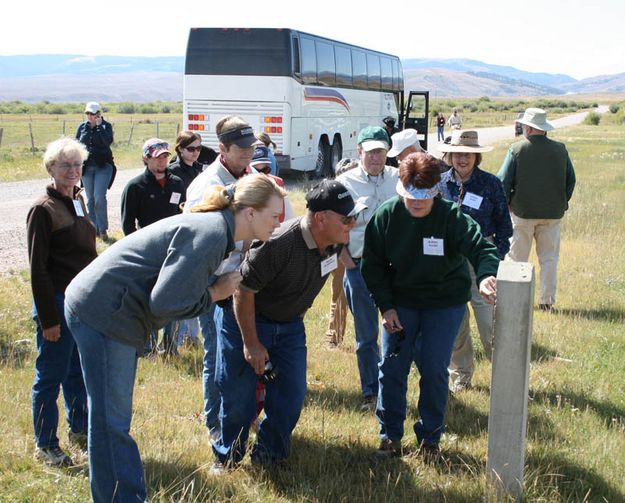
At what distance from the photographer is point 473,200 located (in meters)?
5.66

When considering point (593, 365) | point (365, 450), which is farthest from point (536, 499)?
point (593, 365)

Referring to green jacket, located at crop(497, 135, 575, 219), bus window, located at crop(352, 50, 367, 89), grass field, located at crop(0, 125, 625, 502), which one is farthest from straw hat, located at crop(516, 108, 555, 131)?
bus window, located at crop(352, 50, 367, 89)

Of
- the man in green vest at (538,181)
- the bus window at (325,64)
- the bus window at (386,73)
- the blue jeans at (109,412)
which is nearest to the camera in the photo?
the blue jeans at (109,412)

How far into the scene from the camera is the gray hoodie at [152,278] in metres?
3.12

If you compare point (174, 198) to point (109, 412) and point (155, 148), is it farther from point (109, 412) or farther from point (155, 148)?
point (109, 412)

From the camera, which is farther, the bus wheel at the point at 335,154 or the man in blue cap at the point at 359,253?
the bus wheel at the point at 335,154

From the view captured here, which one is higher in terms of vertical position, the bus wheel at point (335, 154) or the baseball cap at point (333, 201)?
the baseball cap at point (333, 201)

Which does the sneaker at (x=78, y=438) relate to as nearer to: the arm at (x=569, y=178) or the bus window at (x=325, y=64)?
the arm at (x=569, y=178)

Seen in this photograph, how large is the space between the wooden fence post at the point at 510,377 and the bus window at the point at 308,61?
1515 centimetres

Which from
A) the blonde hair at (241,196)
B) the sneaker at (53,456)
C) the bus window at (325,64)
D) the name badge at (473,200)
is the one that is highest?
the bus window at (325,64)

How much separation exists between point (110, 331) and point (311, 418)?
7.42 ft

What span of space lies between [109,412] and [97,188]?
8.55 metres

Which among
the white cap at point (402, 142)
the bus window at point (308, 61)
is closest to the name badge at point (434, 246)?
the white cap at point (402, 142)

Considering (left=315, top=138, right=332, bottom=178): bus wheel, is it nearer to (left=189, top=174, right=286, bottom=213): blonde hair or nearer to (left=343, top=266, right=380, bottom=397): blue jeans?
(left=343, top=266, right=380, bottom=397): blue jeans
